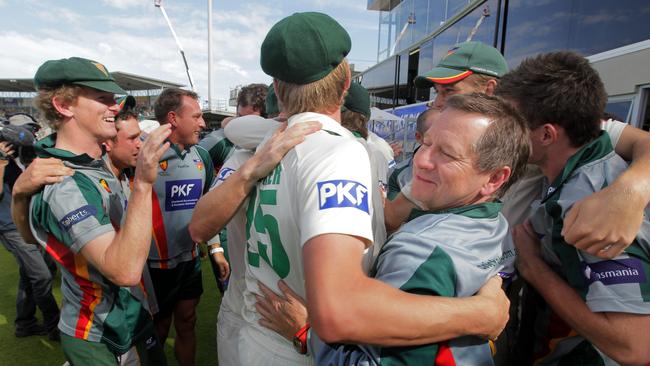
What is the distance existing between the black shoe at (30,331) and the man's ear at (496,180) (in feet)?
15.3

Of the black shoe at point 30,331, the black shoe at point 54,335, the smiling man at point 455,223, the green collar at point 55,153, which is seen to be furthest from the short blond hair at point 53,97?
the black shoe at point 30,331

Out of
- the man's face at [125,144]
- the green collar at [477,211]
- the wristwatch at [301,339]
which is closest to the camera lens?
the green collar at [477,211]

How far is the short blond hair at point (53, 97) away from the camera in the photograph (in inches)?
74.5

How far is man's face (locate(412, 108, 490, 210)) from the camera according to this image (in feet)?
3.37

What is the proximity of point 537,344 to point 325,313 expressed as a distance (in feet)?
3.45

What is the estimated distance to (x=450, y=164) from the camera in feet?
3.42

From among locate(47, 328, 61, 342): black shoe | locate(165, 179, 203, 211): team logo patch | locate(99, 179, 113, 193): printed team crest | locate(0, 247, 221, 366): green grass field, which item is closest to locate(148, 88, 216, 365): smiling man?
locate(165, 179, 203, 211): team logo patch

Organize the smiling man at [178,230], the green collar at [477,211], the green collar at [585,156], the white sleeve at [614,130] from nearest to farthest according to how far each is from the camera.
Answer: the green collar at [477,211], the green collar at [585,156], the white sleeve at [614,130], the smiling man at [178,230]

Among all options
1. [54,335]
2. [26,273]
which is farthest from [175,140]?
[54,335]

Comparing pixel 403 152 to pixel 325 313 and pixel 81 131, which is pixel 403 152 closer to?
pixel 81 131

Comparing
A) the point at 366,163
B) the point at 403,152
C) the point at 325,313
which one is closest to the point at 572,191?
the point at 366,163

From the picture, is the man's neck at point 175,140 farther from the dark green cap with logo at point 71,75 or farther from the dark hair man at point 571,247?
the dark hair man at point 571,247

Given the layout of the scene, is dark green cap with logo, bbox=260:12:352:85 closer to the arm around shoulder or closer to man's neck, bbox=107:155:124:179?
the arm around shoulder

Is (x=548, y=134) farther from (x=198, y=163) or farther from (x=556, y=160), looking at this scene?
(x=198, y=163)
